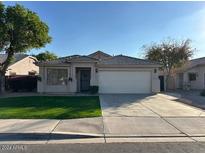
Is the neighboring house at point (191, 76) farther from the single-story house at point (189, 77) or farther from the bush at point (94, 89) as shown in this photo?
the bush at point (94, 89)

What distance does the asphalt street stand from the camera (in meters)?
6.53

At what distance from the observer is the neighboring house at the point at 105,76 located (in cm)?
2352

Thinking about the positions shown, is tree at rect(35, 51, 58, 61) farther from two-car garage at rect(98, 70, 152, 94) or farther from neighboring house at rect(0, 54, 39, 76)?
two-car garage at rect(98, 70, 152, 94)

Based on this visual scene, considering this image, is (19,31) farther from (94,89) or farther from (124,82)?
(124,82)

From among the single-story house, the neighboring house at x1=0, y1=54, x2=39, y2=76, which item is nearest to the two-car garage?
the single-story house

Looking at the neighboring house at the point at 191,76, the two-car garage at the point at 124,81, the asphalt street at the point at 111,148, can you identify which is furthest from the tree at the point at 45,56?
the asphalt street at the point at 111,148

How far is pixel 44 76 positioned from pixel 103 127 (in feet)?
52.8

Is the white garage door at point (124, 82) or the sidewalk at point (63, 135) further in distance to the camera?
the white garage door at point (124, 82)

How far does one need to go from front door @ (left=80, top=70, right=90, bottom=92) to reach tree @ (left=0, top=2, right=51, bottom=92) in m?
4.94

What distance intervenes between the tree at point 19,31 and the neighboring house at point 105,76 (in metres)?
2.63

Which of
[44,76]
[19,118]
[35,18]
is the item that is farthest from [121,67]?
[19,118]

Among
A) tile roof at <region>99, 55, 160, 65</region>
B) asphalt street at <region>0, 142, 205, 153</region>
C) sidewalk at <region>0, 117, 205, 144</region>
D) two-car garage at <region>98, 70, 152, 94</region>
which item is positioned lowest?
asphalt street at <region>0, 142, 205, 153</region>

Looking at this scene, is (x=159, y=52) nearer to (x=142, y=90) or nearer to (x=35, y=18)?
(x=142, y=90)

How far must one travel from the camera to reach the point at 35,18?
78.7ft
